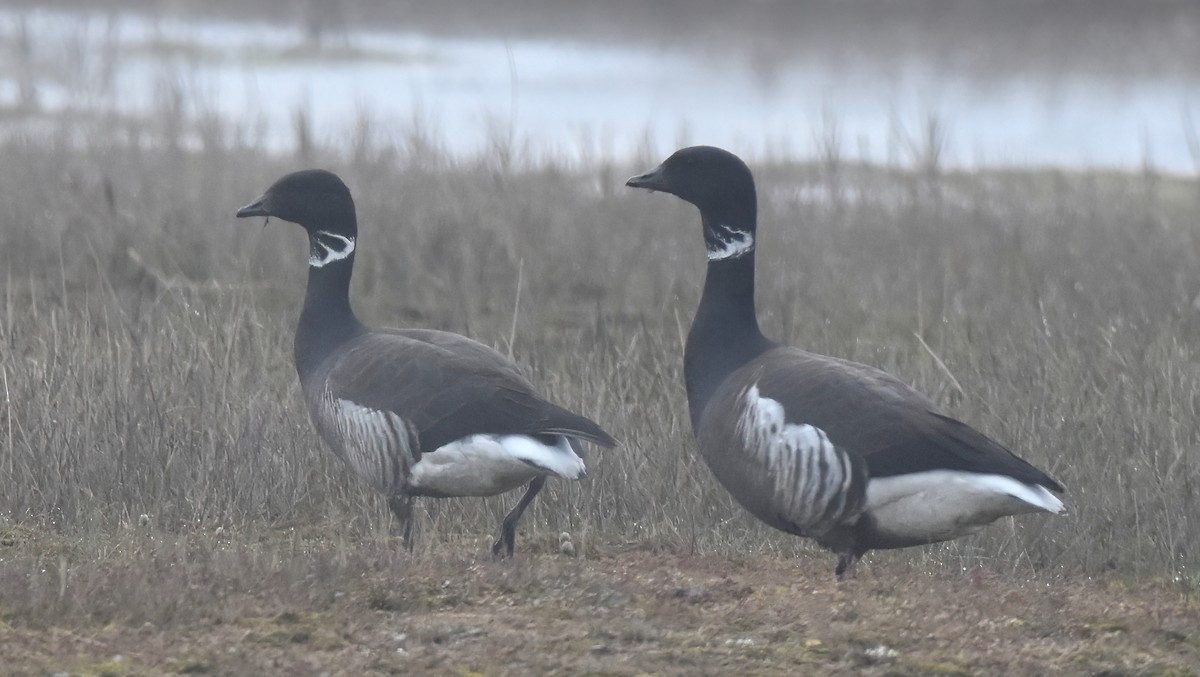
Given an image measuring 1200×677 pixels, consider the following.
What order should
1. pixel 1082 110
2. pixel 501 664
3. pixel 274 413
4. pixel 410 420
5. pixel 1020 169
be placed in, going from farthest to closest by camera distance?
pixel 1082 110
pixel 1020 169
pixel 274 413
pixel 410 420
pixel 501 664

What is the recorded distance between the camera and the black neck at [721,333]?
6988 mm

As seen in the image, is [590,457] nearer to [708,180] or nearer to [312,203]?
[708,180]

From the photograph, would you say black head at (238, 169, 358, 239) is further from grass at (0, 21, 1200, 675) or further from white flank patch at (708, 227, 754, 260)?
white flank patch at (708, 227, 754, 260)

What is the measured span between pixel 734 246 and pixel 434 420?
1609 millimetres

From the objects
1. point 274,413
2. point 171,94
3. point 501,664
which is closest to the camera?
point 501,664

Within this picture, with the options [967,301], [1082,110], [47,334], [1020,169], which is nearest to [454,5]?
[1082,110]

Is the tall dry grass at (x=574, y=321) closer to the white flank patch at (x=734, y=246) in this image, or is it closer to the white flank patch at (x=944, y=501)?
the white flank patch at (x=944, y=501)

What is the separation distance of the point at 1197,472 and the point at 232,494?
4.26 metres

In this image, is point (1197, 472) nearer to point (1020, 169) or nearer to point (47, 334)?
point (47, 334)

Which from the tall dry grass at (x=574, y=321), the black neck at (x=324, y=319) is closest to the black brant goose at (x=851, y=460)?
the tall dry grass at (x=574, y=321)

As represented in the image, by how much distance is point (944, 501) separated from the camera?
239 inches

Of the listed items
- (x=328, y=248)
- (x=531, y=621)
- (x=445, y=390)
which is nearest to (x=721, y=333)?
(x=445, y=390)

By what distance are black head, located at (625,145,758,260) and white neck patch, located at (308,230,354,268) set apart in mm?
1397

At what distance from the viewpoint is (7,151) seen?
1574 centimetres
